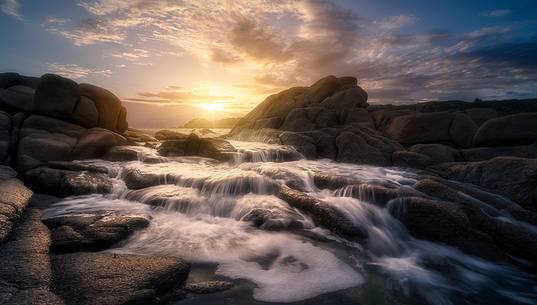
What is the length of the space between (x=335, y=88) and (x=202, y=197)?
26.2 metres

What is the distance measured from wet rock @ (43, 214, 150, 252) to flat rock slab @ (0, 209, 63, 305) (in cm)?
27

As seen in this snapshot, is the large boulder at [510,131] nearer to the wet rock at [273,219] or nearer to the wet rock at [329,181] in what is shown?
the wet rock at [329,181]

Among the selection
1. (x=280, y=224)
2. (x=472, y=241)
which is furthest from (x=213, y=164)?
(x=472, y=241)

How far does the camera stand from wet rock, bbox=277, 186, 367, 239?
7449 mm

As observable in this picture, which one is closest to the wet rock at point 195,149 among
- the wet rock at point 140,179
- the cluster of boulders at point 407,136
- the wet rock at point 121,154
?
the wet rock at point 121,154

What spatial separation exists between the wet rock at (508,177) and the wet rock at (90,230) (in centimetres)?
1317

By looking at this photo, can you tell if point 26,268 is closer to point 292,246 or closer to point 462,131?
point 292,246

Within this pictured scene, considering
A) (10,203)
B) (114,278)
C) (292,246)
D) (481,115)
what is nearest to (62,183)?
(10,203)

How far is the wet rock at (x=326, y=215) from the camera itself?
745 centimetres

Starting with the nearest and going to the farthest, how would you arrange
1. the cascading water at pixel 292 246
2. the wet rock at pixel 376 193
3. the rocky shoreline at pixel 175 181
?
the rocky shoreline at pixel 175 181 → the cascading water at pixel 292 246 → the wet rock at pixel 376 193

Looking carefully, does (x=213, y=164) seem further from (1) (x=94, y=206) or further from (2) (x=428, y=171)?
(2) (x=428, y=171)

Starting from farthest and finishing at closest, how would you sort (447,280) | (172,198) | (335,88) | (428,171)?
(335,88), (428,171), (172,198), (447,280)

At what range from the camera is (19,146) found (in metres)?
12.2

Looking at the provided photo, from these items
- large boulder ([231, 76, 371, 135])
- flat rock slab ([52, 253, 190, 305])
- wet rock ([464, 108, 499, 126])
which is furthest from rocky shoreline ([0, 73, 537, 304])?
large boulder ([231, 76, 371, 135])
